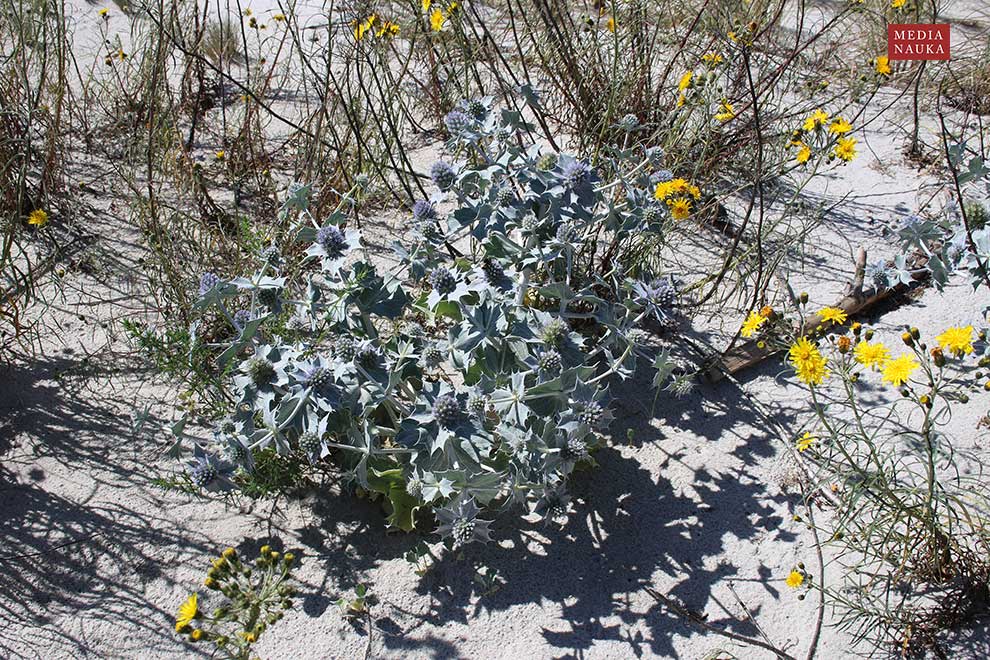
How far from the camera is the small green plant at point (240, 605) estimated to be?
214cm

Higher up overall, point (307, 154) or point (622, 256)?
point (307, 154)

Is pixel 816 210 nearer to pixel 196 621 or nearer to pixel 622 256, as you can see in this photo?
pixel 622 256

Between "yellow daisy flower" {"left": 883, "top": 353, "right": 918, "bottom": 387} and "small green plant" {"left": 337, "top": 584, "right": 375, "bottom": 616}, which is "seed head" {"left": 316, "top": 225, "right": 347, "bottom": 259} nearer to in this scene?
"small green plant" {"left": 337, "top": 584, "right": 375, "bottom": 616}

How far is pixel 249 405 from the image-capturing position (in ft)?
7.72

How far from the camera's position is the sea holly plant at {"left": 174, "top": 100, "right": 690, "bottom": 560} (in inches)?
86.5

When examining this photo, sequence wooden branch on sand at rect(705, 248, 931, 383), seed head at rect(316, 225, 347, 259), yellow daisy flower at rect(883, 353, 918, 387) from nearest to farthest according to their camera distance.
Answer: yellow daisy flower at rect(883, 353, 918, 387), seed head at rect(316, 225, 347, 259), wooden branch on sand at rect(705, 248, 931, 383)

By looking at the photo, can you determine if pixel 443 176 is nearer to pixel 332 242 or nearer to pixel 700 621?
pixel 332 242

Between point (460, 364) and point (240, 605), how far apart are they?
2.90 ft

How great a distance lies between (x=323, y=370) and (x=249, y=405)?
0.34 meters

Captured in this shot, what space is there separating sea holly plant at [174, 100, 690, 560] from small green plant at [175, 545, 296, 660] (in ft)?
0.86

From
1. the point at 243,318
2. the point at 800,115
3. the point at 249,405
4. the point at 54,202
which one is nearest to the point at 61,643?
the point at 249,405

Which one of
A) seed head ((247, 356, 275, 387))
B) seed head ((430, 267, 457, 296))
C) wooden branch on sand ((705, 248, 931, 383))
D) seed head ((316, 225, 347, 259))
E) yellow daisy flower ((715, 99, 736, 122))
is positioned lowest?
seed head ((247, 356, 275, 387))

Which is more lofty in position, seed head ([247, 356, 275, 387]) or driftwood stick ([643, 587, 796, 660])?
seed head ([247, 356, 275, 387])

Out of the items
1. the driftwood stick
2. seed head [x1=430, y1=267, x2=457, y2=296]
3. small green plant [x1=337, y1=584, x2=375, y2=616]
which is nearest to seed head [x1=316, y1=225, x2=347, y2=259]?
seed head [x1=430, y1=267, x2=457, y2=296]
